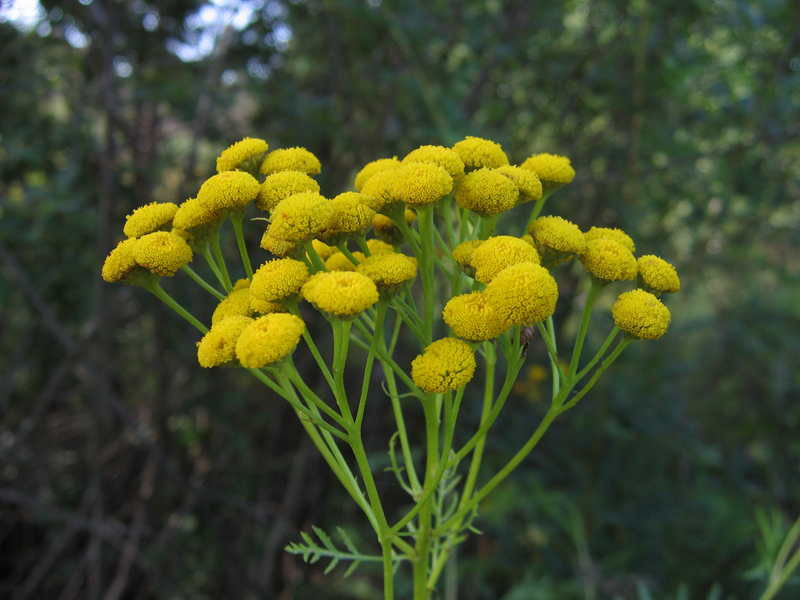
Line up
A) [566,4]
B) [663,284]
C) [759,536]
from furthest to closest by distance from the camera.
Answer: [566,4], [759,536], [663,284]

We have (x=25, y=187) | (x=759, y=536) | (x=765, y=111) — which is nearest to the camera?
(x=25, y=187)

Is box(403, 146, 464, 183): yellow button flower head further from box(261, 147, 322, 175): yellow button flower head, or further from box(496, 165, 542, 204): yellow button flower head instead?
box(261, 147, 322, 175): yellow button flower head

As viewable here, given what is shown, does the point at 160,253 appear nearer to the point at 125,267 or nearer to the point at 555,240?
the point at 125,267

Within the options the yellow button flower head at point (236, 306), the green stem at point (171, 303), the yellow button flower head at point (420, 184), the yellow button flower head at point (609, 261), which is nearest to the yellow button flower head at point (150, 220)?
the green stem at point (171, 303)

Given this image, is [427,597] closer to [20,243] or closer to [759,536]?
[20,243]

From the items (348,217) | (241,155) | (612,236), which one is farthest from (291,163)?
(612,236)

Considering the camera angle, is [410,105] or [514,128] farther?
[514,128]

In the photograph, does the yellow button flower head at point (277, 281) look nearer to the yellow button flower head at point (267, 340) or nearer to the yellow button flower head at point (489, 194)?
the yellow button flower head at point (267, 340)

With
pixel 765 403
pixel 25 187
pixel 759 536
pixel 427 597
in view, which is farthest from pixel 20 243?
pixel 765 403
